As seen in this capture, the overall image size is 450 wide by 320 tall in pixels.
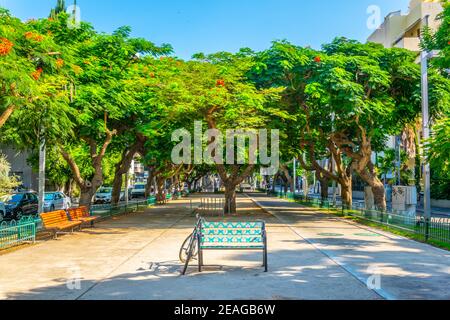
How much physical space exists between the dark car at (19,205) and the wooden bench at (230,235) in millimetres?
19646

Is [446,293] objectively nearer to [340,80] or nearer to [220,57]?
[340,80]

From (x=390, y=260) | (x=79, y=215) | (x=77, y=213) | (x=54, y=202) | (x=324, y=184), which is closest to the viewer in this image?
(x=390, y=260)

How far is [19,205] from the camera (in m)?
28.8

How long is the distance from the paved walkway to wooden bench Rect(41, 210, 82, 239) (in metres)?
0.50

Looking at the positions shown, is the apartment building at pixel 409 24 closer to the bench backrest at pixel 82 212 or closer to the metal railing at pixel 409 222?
the metal railing at pixel 409 222

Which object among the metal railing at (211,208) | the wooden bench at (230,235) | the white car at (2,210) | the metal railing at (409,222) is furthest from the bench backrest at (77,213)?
the metal railing at (409,222)

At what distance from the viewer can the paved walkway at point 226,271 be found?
8.75 meters

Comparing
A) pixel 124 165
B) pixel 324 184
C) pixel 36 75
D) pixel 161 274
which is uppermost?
pixel 36 75

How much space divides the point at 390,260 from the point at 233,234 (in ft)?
14.9

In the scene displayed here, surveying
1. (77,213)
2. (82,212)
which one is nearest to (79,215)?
(77,213)

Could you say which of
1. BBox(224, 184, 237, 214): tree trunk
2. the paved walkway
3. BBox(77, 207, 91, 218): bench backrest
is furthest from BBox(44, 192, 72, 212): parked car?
the paved walkway

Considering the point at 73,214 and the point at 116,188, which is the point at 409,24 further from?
the point at 73,214

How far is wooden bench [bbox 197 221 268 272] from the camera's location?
11.0 m

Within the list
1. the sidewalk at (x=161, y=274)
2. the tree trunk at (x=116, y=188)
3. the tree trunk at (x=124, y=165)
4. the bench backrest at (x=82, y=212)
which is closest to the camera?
the sidewalk at (x=161, y=274)
